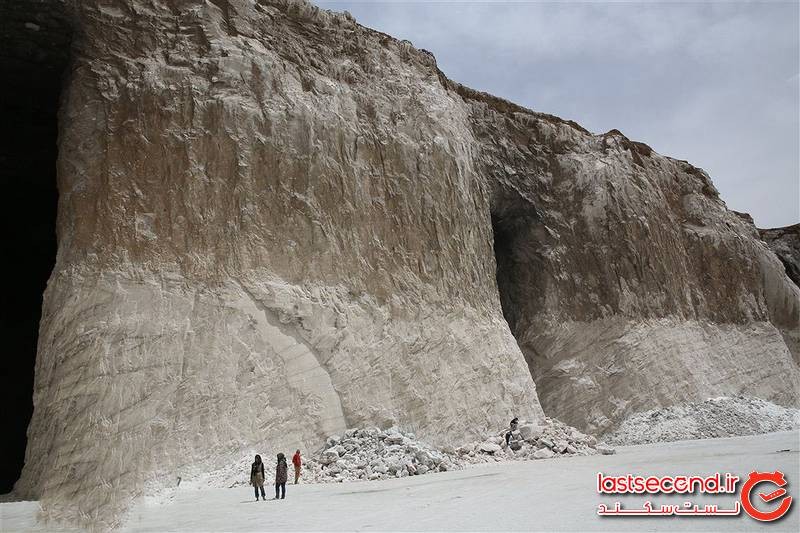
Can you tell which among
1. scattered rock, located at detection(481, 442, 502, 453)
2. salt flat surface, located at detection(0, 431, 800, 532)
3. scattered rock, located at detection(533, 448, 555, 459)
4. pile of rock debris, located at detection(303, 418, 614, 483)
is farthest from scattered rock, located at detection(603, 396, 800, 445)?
salt flat surface, located at detection(0, 431, 800, 532)

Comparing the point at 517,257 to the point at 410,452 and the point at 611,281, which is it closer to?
the point at 611,281

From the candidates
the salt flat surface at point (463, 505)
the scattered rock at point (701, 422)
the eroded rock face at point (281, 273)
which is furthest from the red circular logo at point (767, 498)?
the scattered rock at point (701, 422)

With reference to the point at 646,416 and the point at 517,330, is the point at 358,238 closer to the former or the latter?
the point at 517,330

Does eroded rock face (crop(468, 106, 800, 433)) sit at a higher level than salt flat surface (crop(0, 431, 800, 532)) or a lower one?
higher

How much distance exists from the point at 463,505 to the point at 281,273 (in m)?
6.85

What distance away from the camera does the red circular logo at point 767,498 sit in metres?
5.59

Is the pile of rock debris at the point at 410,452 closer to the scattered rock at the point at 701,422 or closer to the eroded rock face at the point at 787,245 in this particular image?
the scattered rock at the point at 701,422

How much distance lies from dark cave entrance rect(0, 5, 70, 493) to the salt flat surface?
8.42m

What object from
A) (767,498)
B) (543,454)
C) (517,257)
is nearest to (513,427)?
(543,454)

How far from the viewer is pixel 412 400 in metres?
14.1

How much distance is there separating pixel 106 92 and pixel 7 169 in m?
6.31

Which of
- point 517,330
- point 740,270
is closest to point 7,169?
point 517,330

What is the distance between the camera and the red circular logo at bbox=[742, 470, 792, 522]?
5.59 metres

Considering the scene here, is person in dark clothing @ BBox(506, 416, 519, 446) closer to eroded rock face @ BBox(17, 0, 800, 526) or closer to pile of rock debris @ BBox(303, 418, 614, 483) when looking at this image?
pile of rock debris @ BBox(303, 418, 614, 483)
